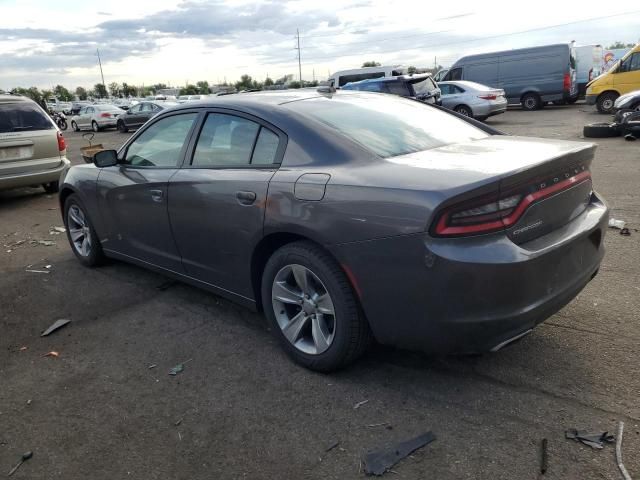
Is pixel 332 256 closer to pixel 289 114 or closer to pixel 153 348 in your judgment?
pixel 289 114

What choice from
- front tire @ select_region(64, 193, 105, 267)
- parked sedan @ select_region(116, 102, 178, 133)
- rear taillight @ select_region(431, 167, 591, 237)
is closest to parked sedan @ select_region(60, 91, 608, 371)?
rear taillight @ select_region(431, 167, 591, 237)

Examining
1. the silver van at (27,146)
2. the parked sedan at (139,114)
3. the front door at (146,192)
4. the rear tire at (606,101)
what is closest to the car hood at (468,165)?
the front door at (146,192)

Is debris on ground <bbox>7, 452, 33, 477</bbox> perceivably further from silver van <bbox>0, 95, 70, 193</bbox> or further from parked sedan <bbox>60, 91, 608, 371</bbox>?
silver van <bbox>0, 95, 70, 193</bbox>

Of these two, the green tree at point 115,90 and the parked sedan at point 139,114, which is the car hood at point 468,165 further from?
the green tree at point 115,90

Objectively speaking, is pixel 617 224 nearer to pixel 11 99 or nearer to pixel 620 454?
pixel 620 454

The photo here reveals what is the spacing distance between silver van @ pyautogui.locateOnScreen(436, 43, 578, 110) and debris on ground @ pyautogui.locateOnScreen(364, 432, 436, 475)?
2297cm

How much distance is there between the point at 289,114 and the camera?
337 centimetres

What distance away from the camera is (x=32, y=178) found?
8.87 m

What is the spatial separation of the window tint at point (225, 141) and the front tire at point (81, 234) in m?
1.95

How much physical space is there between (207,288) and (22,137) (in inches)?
257

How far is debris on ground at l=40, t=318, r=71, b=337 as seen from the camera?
404 centimetres

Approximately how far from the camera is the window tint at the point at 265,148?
3.32 meters

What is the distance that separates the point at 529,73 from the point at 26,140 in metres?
20.4

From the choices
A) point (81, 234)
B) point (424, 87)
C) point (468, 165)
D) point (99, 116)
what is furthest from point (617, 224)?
point (99, 116)
